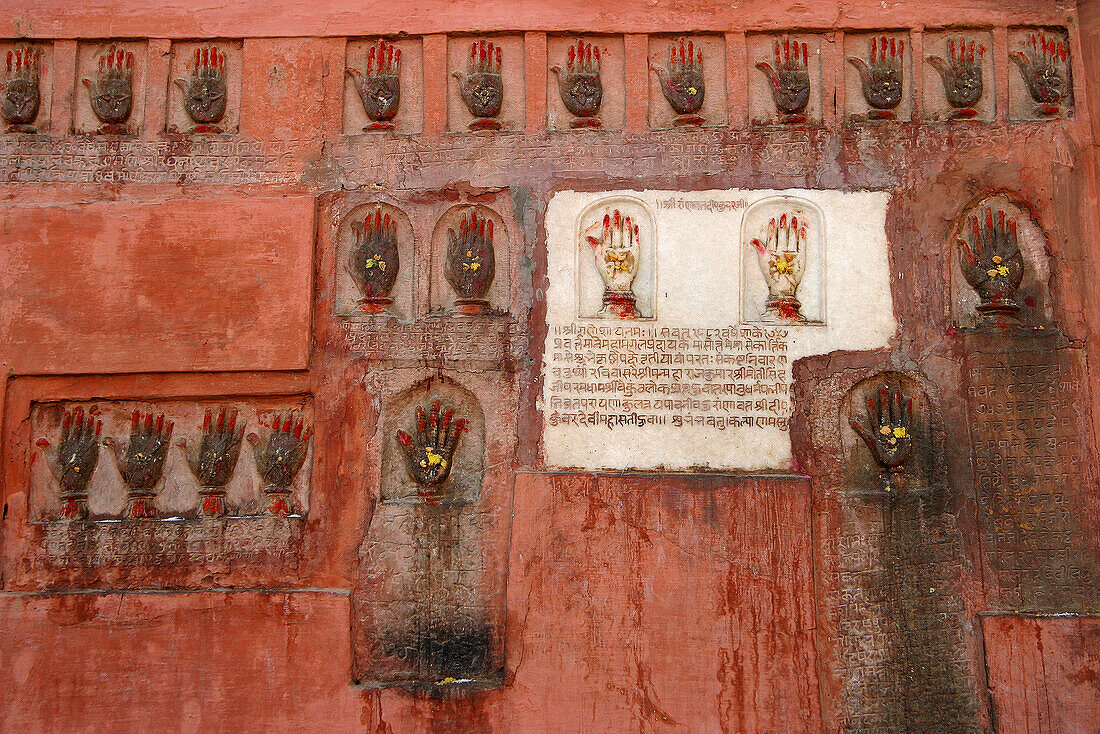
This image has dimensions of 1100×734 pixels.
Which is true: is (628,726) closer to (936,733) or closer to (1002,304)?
(936,733)

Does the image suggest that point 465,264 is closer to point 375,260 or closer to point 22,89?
point 375,260

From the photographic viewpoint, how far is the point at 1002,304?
630cm

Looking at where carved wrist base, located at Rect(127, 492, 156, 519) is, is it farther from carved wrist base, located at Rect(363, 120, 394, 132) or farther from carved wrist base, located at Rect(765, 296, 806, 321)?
carved wrist base, located at Rect(765, 296, 806, 321)

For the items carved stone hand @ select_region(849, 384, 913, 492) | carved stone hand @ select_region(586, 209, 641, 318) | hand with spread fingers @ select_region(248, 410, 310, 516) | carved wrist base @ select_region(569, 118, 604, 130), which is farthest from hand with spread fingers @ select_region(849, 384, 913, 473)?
hand with spread fingers @ select_region(248, 410, 310, 516)

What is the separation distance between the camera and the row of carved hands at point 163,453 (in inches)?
247

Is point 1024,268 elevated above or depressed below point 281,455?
above

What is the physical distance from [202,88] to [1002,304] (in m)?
6.15

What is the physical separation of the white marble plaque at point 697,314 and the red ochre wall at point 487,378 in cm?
14

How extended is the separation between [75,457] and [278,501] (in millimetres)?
1502

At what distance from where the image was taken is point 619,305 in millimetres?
6406

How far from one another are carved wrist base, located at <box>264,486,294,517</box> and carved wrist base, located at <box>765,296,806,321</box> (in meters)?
3.71

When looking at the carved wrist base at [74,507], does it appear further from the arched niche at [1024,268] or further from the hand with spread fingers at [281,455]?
the arched niche at [1024,268]

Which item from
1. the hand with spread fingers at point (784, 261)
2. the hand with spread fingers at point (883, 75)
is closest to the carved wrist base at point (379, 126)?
the hand with spread fingers at point (784, 261)

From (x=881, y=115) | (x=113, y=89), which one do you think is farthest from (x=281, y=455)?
(x=881, y=115)
